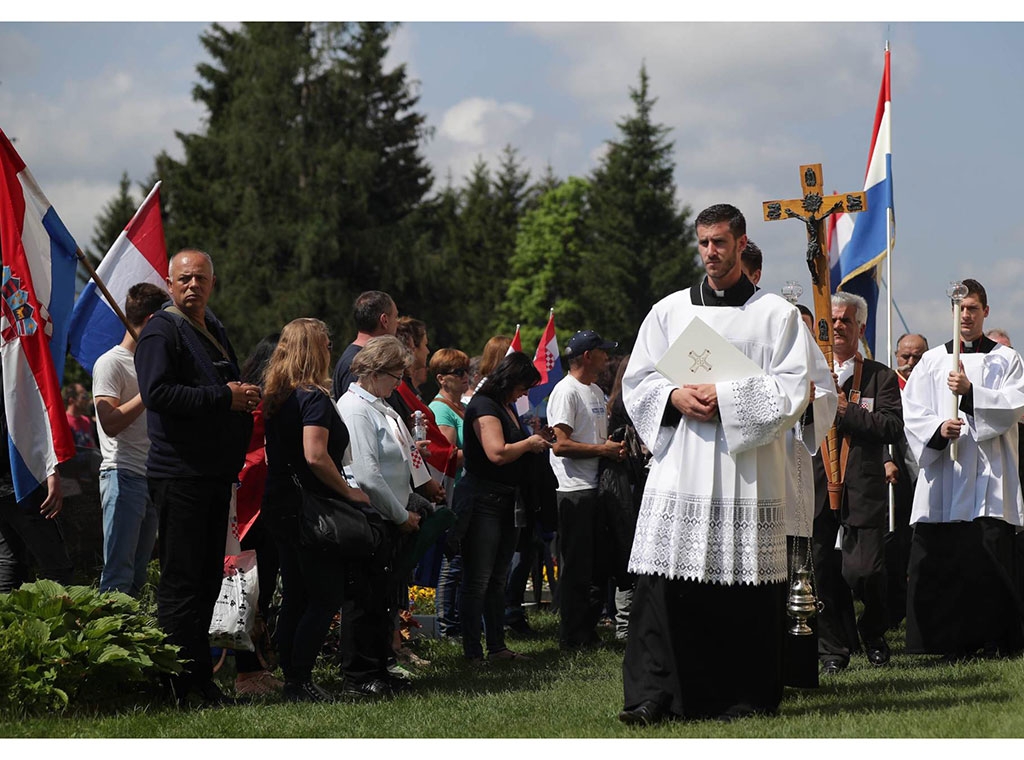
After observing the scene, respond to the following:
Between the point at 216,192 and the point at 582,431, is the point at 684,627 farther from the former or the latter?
the point at 216,192

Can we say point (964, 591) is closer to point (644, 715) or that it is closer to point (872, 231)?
point (644, 715)

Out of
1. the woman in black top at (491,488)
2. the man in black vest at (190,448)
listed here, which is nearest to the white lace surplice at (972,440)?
the woman in black top at (491,488)

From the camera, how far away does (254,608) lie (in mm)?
7293

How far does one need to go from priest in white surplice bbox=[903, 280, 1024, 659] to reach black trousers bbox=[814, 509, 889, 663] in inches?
14.3

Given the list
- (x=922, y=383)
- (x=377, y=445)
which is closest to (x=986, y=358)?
(x=922, y=383)

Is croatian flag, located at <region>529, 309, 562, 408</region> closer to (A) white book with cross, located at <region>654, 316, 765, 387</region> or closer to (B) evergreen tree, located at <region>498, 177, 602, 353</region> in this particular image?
(A) white book with cross, located at <region>654, 316, 765, 387</region>

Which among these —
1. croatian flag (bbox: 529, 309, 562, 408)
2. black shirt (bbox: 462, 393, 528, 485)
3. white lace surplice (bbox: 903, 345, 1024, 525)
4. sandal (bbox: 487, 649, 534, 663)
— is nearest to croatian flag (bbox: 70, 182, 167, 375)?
black shirt (bbox: 462, 393, 528, 485)

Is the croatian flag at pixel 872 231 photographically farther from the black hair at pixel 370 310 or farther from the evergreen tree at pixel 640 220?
the evergreen tree at pixel 640 220

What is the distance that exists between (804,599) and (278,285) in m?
39.4

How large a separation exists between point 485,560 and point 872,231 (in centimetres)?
567

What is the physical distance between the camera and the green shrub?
6.23 metres

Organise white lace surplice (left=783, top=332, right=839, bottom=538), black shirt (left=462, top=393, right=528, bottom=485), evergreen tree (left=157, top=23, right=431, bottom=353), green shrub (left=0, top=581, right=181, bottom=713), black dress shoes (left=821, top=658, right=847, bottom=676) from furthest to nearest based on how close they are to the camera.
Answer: evergreen tree (left=157, top=23, right=431, bottom=353) < black shirt (left=462, top=393, right=528, bottom=485) < black dress shoes (left=821, top=658, right=847, bottom=676) < white lace surplice (left=783, top=332, right=839, bottom=538) < green shrub (left=0, top=581, right=181, bottom=713)

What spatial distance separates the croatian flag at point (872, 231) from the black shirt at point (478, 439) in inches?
180

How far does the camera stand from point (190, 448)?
6598 mm
